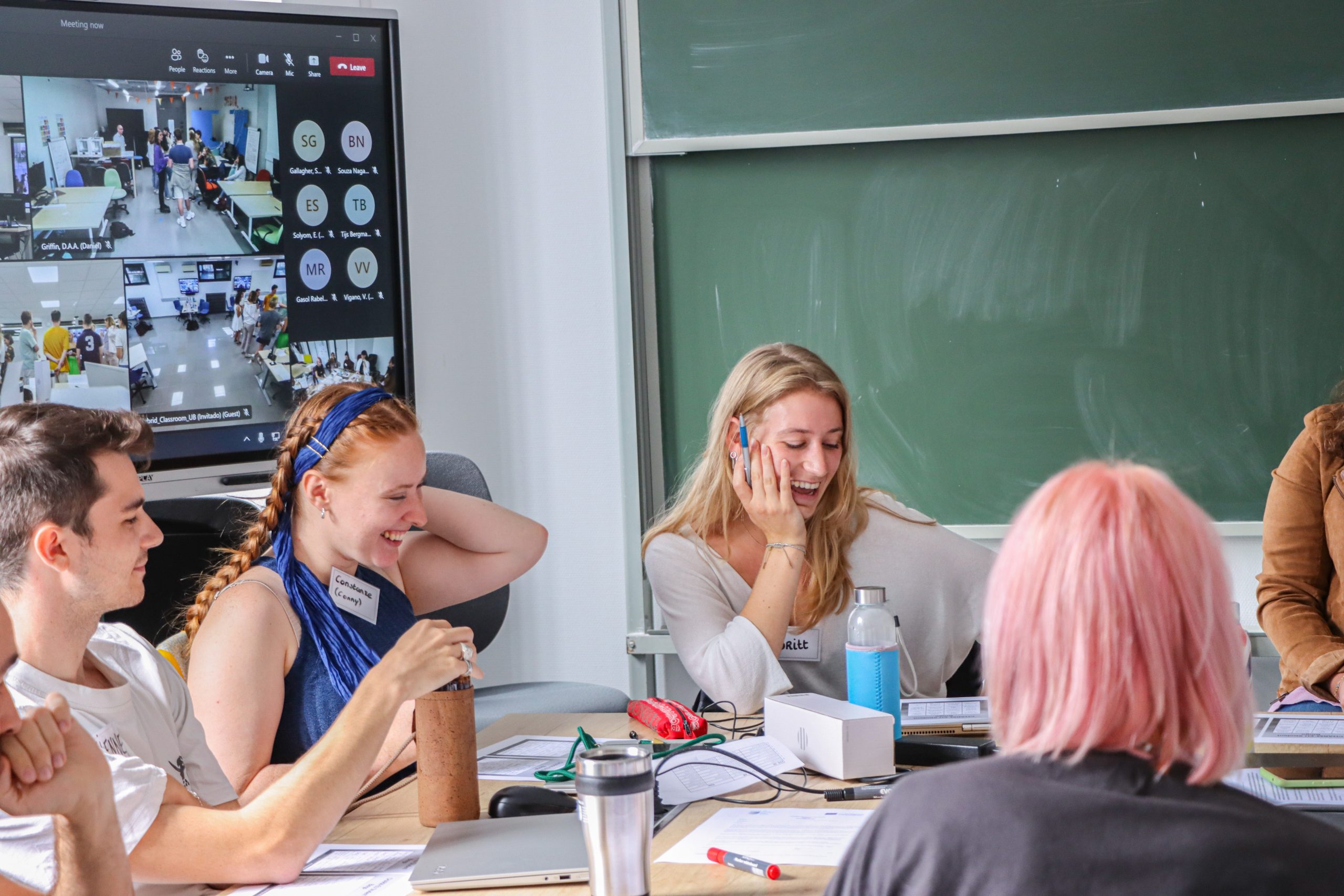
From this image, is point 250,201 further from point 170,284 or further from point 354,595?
point 354,595

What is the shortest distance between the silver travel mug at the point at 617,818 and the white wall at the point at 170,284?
189cm

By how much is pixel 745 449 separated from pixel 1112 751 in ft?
5.53

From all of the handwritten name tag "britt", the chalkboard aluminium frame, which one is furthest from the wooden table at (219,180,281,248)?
the handwritten name tag "britt"

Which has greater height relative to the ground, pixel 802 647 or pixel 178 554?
pixel 178 554

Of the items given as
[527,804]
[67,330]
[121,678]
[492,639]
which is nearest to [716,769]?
[527,804]

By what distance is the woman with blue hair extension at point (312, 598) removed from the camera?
5.61ft

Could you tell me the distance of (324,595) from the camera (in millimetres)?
1951

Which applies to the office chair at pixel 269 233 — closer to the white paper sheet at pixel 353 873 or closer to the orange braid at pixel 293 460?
the orange braid at pixel 293 460

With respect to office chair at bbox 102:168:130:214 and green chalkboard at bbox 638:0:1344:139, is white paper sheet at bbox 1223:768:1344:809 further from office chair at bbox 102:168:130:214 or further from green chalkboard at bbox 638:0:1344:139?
office chair at bbox 102:168:130:214

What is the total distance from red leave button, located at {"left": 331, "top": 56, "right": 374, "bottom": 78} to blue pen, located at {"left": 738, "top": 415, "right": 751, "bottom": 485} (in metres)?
1.32

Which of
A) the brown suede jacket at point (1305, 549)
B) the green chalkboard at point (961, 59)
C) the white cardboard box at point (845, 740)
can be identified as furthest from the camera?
the green chalkboard at point (961, 59)

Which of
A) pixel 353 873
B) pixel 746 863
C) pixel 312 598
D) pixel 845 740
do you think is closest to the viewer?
pixel 746 863

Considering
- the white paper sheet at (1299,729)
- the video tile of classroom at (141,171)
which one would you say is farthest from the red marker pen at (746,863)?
the video tile of classroom at (141,171)

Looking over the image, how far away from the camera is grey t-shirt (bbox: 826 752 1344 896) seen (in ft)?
2.43
